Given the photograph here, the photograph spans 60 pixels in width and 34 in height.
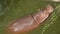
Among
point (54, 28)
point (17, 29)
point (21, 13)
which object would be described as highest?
point (21, 13)

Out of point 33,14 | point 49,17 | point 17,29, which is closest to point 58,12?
point 49,17

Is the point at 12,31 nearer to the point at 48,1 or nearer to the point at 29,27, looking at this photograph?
the point at 29,27

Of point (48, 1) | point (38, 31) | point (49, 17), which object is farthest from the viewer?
point (48, 1)

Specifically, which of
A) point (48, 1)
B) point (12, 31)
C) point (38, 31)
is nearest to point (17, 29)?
point (12, 31)

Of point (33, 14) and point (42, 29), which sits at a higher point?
point (33, 14)

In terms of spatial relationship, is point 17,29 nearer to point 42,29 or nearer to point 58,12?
point 42,29

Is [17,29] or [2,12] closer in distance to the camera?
[17,29]

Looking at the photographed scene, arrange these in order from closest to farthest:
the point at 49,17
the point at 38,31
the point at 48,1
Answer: the point at 38,31 < the point at 49,17 < the point at 48,1
